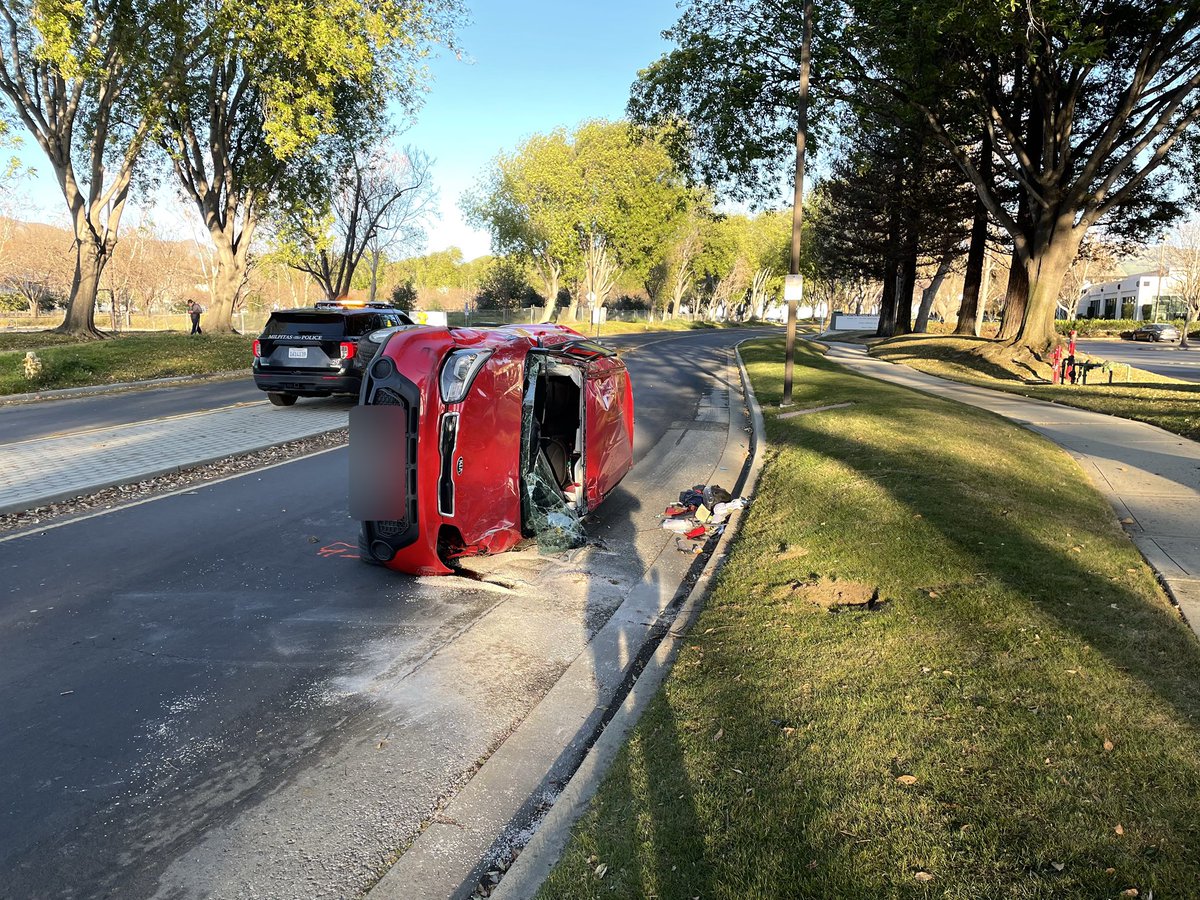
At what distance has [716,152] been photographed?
71.4 feet

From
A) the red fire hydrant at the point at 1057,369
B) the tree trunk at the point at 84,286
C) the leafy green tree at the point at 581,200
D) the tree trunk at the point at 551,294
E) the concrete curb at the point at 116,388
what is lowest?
the concrete curb at the point at 116,388

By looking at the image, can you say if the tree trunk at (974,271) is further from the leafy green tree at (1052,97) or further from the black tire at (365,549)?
the black tire at (365,549)

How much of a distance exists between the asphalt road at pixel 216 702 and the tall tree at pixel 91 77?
1870cm

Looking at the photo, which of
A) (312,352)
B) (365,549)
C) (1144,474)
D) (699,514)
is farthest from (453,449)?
(312,352)

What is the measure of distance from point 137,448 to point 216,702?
729cm

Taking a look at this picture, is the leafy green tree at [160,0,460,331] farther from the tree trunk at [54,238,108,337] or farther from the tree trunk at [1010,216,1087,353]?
the tree trunk at [1010,216,1087,353]

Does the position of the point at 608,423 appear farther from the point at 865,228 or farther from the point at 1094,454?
the point at 865,228

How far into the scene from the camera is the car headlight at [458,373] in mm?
4723

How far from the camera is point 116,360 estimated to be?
18.6 meters

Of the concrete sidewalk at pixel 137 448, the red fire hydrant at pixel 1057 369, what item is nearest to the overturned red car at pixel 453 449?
the concrete sidewalk at pixel 137 448

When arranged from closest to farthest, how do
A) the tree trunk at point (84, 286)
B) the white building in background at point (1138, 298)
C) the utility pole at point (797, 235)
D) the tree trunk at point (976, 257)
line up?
the utility pole at point (797, 235), the tree trunk at point (84, 286), the tree trunk at point (976, 257), the white building in background at point (1138, 298)

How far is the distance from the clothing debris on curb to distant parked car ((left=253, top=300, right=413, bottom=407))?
7.52m

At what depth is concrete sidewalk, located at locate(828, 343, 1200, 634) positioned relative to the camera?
5.14 metres

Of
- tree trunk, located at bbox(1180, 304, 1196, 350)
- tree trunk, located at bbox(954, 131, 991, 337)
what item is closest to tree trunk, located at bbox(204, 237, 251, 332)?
tree trunk, located at bbox(954, 131, 991, 337)
